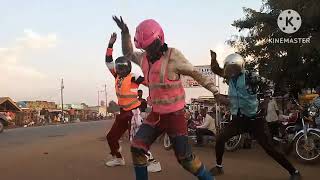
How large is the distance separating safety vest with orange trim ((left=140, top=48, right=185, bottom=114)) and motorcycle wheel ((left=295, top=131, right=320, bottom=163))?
428 cm

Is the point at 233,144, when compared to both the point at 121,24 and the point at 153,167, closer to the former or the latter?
the point at 153,167

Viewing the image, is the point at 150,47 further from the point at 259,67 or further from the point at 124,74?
the point at 259,67

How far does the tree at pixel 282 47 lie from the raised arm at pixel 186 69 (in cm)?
876

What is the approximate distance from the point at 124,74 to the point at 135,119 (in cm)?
80

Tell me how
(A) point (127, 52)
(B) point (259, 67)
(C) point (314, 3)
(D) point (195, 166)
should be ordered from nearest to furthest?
(D) point (195, 166) < (A) point (127, 52) < (C) point (314, 3) < (B) point (259, 67)

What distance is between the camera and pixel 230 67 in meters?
6.85

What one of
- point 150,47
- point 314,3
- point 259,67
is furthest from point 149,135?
point 259,67

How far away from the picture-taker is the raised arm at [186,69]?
16.5ft

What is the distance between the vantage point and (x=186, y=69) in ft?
16.4

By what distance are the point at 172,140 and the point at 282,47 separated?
36.3 ft

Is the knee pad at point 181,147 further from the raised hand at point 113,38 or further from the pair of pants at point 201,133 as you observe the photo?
the pair of pants at point 201,133

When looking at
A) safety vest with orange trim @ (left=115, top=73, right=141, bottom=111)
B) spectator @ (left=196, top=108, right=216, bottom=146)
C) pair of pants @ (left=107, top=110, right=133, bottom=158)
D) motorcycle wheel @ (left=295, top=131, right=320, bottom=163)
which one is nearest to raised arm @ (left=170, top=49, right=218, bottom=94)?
safety vest with orange trim @ (left=115, top=73, right=141, bottom=111)

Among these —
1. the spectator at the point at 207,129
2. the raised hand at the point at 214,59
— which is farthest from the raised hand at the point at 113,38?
the spectator at the point at 207,129

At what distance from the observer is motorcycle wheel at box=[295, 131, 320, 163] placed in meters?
8.58
